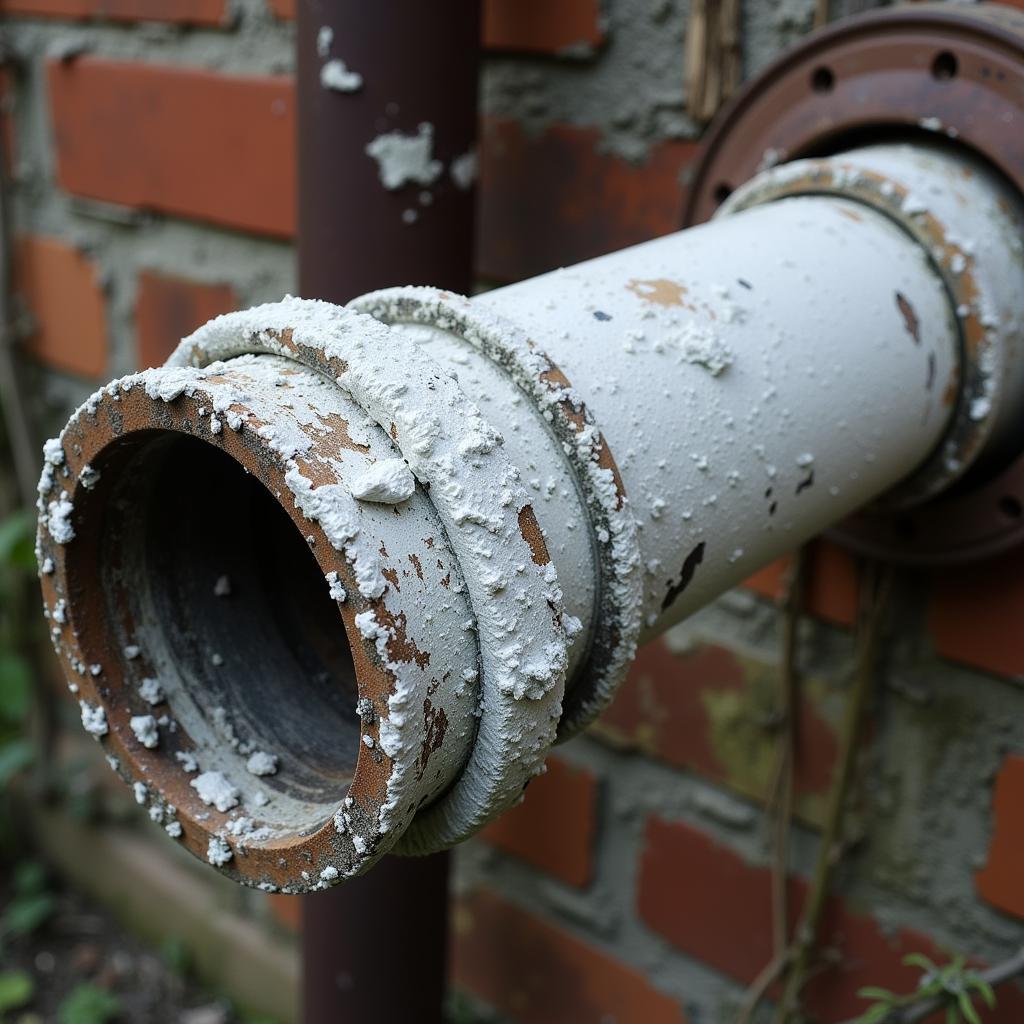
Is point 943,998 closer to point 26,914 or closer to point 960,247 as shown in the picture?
point 960,247

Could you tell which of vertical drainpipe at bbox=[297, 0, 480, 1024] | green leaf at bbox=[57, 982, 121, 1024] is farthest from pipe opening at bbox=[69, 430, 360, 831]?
green leaf at bbox=[57, 982, 121, 1024]

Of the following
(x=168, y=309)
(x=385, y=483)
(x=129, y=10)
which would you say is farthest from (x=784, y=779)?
(x=129, y=10)

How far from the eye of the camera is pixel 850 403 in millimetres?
532

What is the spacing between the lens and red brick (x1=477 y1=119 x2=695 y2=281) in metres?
0.82

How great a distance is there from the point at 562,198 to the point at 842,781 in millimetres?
465

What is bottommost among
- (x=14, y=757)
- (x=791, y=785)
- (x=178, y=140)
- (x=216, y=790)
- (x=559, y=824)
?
(x=14, y=757)

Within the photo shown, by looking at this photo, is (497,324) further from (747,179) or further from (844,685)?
(844,685)

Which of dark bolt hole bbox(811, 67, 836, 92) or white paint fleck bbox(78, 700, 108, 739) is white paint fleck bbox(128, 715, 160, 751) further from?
dark bolt hole bbox(811, 67, 836, 92)

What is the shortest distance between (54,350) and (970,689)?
1094 mm

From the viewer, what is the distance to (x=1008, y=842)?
77 cm

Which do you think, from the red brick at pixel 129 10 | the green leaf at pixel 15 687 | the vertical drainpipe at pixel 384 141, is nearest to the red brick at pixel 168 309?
the red brick at pixel 129 10

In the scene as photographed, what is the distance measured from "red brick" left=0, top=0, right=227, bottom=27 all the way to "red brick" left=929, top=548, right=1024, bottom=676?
781mm

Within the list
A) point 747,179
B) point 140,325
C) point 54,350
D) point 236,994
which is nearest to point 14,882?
point 236,994

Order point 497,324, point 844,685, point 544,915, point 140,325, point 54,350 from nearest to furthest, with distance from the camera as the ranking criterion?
point 497,324 → point 844,685 → point 544,915 → point 140,325 → point 54,350
